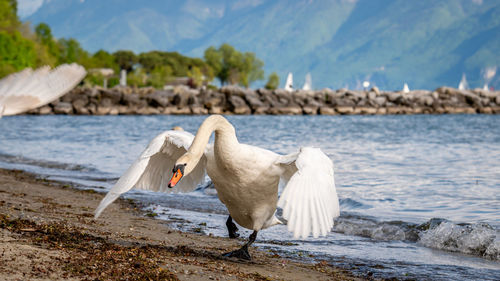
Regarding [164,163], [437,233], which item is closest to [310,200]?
[164,163]

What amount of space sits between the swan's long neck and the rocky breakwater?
2295 inches

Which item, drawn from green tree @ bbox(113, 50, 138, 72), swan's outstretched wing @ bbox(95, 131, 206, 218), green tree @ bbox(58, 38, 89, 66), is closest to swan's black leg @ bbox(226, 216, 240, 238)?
swan's outstretched wing @ bbox(95, 131, 206, 218)

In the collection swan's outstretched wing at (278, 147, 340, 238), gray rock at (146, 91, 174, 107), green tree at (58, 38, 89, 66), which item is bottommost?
swan's outstretched wing at (278, 147, 340, 238)

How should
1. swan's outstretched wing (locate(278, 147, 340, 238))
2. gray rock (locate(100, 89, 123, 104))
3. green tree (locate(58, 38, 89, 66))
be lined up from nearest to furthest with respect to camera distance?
swan's outstretched wing (locate(278, 147, 340, 238)) < gray rock (locate(100, 89, 123, 104)) < green tree (locate(58, 38, 89, 66))

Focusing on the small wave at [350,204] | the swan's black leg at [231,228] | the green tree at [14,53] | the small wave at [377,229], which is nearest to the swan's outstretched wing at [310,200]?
the swan's black leg at [231,228]

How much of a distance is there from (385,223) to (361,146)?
1491 centimetres

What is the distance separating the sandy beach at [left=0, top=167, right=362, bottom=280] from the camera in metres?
4.75

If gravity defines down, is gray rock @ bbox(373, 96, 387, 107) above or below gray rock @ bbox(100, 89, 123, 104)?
above

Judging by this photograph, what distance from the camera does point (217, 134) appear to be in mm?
5773

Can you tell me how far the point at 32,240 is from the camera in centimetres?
572

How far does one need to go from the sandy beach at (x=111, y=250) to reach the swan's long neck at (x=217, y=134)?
3.50ft

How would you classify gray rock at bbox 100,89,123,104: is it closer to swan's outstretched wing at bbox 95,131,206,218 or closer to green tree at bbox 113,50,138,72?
swan's outstretched wing at bbox 95,131,206,218

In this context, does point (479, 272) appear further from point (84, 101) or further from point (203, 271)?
point (84, 101)

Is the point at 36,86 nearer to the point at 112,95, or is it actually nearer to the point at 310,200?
the point at 310,200
